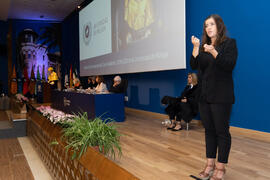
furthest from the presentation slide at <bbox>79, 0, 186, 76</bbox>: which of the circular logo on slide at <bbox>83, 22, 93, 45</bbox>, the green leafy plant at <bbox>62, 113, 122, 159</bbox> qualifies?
the green leafy plant at <bbox>62, 113, 122, 159</bbox>

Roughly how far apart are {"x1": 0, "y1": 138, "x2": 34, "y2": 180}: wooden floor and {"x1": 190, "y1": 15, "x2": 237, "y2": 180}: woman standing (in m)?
1.74

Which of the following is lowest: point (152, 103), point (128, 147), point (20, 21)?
point (128, 147)

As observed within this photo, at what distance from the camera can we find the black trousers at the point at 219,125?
68.1 inches

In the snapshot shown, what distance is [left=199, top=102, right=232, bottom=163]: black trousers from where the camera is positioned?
1.73 meters

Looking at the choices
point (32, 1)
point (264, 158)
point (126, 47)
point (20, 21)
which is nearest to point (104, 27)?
point (126, 47)

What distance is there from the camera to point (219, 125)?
174 centimetres

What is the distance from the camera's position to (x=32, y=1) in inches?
324

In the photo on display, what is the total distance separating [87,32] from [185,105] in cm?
463

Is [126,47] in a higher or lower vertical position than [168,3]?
lower

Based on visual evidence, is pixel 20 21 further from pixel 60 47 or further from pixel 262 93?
pixel 262 93

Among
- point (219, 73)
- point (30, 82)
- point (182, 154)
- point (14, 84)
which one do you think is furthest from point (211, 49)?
point (14, 84)

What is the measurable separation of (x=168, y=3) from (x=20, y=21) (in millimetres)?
8152

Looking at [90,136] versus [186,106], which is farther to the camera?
[186,106]

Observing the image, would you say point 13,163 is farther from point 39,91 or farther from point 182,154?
point 39,91
